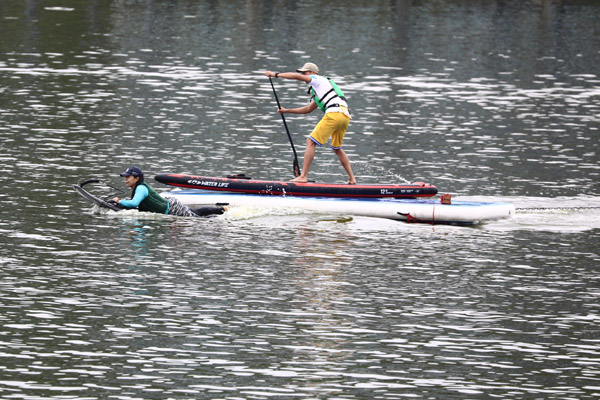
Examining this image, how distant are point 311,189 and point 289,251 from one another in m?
3.63

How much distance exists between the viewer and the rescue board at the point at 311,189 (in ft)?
81.7

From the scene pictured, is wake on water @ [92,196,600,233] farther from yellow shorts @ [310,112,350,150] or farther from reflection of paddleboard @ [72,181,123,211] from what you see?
yellow shorts @ [310,112,350,150]

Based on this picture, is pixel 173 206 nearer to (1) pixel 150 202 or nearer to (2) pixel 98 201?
(1) pixel 150 202

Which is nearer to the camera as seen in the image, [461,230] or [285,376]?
[285,376]

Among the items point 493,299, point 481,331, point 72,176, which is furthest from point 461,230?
point 72,176

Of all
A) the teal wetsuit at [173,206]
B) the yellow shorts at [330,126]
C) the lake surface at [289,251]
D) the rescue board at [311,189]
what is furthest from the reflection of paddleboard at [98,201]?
the yellow shorts at [330,126]

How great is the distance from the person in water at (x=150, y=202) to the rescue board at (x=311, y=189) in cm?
67

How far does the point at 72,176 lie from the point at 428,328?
41.4ft

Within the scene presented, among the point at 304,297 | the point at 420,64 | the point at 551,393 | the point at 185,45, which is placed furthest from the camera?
the point at 185,45

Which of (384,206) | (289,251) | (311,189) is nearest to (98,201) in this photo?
(311,189)

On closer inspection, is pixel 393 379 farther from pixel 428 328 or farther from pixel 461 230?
pixel 461 230

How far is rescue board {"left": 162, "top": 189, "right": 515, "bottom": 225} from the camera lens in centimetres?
2433

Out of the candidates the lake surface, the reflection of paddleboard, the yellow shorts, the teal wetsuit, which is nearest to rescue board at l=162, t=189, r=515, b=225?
the lake surface

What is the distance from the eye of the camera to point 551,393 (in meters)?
14.8
